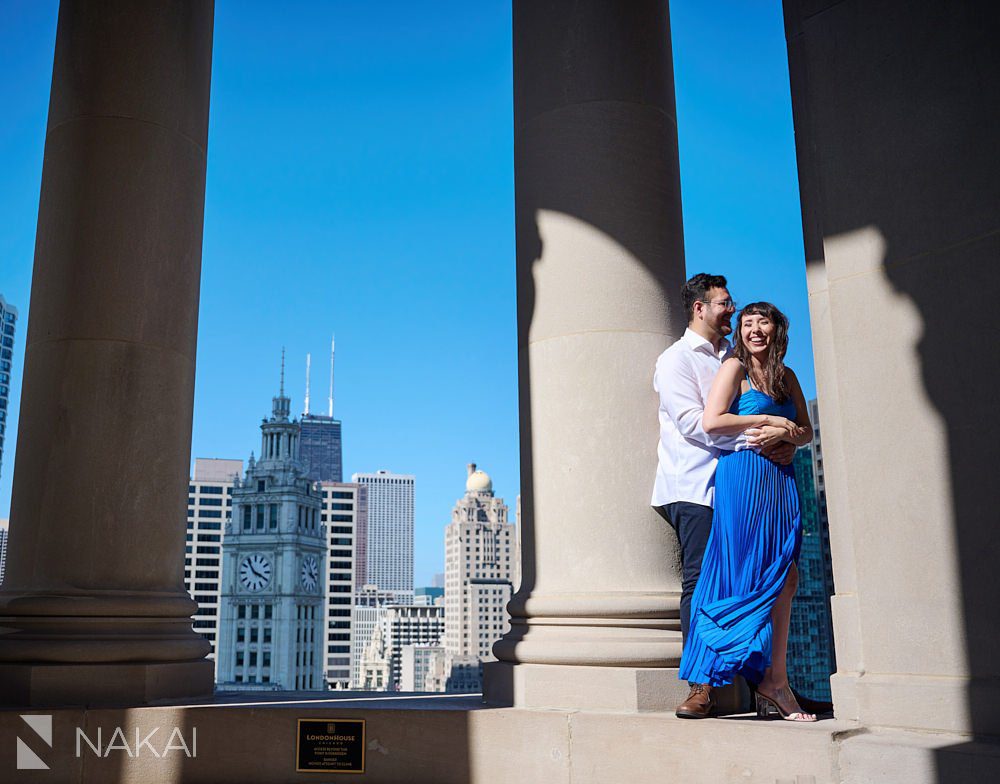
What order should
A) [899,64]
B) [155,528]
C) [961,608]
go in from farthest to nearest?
Result: [155,528]
[899,64]
[961,608]

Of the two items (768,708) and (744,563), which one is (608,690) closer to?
(768,708)

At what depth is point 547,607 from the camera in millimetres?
26766

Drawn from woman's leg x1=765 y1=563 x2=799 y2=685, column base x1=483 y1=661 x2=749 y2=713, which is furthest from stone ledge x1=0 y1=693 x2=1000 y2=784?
woman's leg x1=765 y1=563 x2=799 y2=685

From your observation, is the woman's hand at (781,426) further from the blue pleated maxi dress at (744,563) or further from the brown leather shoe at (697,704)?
the brown leather shoe at (697,704)

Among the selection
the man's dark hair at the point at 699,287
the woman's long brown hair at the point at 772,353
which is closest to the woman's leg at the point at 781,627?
the woman's long brown hair at the point at 772,353

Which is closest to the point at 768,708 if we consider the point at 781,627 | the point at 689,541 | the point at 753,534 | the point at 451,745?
the point at 781,627

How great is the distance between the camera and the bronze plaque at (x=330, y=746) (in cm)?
2588

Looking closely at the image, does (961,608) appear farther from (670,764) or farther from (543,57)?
(543,57)

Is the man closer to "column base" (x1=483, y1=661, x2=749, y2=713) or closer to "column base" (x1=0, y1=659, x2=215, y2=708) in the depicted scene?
"column base" (x1=483, y1=661, x2=749, y2=713)

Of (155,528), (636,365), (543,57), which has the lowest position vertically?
(155,528)

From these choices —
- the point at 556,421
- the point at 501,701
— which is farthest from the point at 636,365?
the point at 501,701

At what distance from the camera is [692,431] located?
25.0 m

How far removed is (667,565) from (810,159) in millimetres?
11006

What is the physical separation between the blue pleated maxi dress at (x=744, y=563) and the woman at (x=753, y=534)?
2 cm
